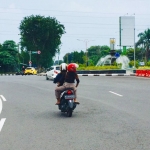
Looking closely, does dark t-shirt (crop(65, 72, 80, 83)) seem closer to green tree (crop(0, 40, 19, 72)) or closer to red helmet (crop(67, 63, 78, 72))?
red helmet (crop(67, 63, 78, 72))

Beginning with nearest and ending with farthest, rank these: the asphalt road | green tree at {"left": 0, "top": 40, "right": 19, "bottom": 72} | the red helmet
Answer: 1. the asphalt road
2. the red helmet
3. green tree at {"left": 0, "top": 40, "right": 19, "bottom": 72}

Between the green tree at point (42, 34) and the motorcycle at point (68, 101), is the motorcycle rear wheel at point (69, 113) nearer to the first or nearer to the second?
the motorcycle at point (68, 101)

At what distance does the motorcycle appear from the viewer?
40.2 ft

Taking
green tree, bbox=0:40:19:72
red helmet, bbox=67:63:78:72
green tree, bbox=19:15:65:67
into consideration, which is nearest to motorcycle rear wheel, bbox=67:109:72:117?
red helmet, bbox=67:63:78:72

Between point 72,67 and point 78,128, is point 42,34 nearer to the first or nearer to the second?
point 72,67

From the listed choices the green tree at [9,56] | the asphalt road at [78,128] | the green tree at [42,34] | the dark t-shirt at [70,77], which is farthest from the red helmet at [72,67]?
the green tree at [9,56]

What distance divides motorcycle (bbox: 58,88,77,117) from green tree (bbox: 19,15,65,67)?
6920 centimetres

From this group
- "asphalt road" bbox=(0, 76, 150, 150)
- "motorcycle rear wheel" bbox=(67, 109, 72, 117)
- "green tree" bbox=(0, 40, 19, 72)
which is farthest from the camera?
"green tree" bbox=(0, 40, 19, 72)

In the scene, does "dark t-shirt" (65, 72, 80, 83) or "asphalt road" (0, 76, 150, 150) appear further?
"dark t-shirt" (65, 72, 80, 83)

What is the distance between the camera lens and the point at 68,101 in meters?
12.3

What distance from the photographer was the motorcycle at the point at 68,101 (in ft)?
40.2

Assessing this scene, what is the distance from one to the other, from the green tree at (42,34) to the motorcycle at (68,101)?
227 feet

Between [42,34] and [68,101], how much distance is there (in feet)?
231

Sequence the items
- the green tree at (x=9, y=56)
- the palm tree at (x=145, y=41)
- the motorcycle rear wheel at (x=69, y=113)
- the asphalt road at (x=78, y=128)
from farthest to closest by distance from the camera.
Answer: the palm tree at (x=145, y=41), the green tree at (x=9, y=56), the motorcycle rear wheel at (x=69, y=113), the asphalt road at (x=78, y=128)
